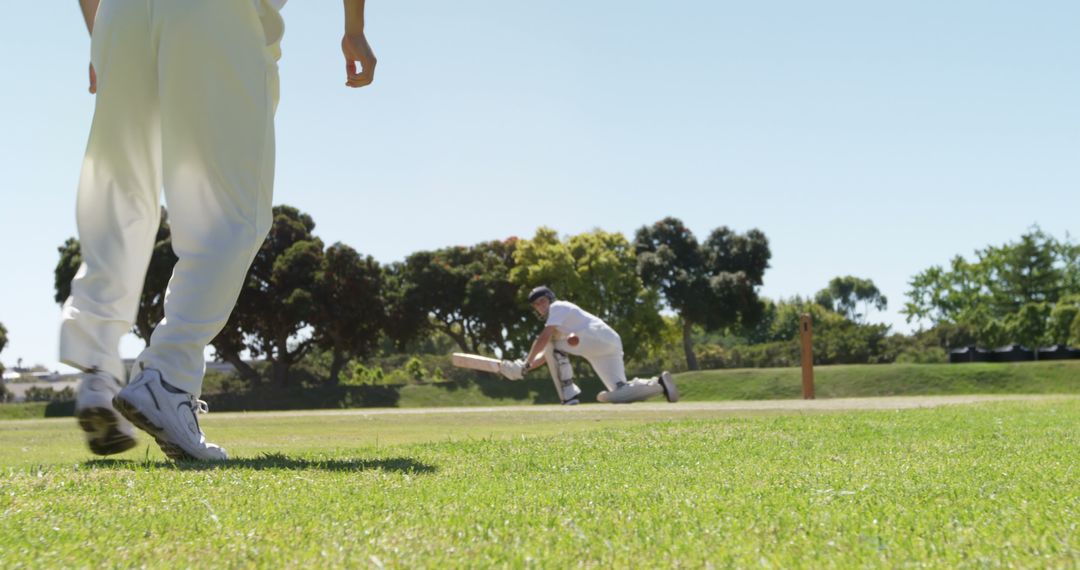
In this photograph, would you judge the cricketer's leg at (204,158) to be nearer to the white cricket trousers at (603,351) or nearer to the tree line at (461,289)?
the white cricket trousers at (603,351)

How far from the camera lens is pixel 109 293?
432 centimetres

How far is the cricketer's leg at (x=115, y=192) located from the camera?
4191 mm

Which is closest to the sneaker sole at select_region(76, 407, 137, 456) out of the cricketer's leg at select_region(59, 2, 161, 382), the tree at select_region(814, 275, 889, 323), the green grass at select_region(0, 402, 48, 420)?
the cricketer's leg at select_region(59, 2, 161, 382)

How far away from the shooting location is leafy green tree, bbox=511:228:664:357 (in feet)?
165

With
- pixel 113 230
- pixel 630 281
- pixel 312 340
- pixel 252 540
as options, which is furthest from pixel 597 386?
pixel 252 540

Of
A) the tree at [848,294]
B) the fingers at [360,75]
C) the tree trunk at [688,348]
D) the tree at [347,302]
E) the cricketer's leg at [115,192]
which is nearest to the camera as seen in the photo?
Answer: the cricketer's leg at [115,192]

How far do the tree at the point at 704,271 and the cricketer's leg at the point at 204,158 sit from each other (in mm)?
54688

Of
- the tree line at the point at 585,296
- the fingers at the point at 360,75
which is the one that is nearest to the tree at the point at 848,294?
the tree line at the point at 585,296

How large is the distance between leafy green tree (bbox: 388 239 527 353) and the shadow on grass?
146ft

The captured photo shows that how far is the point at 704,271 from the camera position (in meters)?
61.3

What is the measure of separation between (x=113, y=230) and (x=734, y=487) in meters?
2.92

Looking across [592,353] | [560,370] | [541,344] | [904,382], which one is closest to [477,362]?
[541,344]

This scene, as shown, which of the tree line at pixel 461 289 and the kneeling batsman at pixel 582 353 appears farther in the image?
the tree line at pixel 461 289

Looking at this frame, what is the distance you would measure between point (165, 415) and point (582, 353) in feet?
38.3
